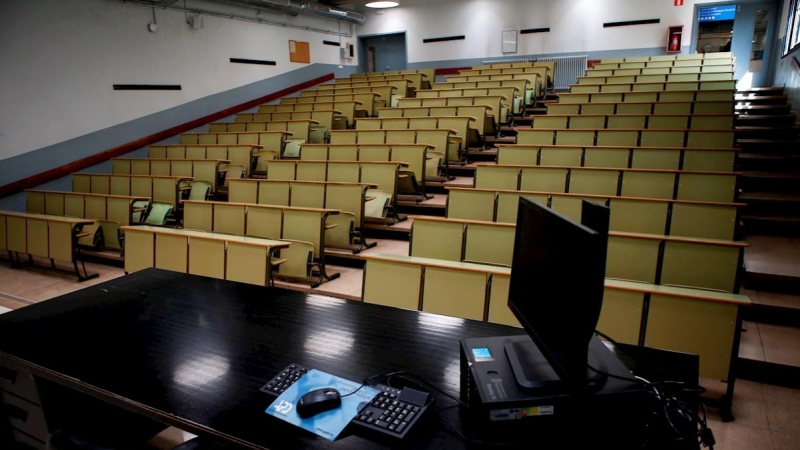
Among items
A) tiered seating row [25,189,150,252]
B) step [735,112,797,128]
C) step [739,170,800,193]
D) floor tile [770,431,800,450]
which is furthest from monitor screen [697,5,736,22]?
tiered seating row [25,189,150,252]

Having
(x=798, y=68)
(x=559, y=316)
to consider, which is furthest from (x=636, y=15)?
(x=559, y=316)

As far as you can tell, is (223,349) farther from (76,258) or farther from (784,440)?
(76,258)

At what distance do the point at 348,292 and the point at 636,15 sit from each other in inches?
182

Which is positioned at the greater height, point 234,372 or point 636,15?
point 636,15

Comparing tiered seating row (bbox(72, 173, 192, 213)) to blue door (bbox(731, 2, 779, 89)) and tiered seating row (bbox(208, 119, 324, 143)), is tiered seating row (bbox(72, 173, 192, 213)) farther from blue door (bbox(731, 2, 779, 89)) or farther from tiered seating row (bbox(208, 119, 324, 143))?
blue door (bbox(731, 2, 779, 89))

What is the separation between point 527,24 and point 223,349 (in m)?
5.40

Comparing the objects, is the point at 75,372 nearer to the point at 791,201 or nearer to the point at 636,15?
the point at 791,201

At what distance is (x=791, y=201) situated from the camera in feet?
5.77

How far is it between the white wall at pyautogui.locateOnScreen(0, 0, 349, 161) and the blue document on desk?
3338mm

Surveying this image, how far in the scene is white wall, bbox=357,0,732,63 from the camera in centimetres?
470

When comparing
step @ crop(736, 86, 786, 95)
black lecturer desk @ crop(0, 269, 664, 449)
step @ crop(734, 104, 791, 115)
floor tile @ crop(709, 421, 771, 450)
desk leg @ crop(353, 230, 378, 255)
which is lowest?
floor tile @ crop(709, 421, 771, 450)

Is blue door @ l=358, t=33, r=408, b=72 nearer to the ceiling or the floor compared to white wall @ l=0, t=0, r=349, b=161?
nearer to the ceiling

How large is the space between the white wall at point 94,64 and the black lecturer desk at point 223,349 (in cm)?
289

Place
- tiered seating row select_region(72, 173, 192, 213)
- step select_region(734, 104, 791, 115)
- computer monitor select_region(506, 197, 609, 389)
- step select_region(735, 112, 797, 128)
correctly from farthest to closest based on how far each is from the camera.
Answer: step select_region(734, 104, 791, 115) < step select_region(735, 112, 797, 128) < tiered seating row select_region(72, 173, 192, 213) < computer monitor select_region(506, 197, 609, 389)
